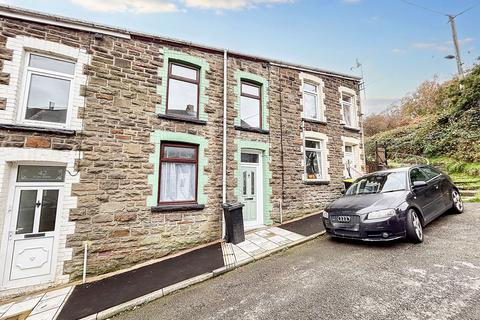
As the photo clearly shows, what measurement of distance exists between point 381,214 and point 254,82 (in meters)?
5.99

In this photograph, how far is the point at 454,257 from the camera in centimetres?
350

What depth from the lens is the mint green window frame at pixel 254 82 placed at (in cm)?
721

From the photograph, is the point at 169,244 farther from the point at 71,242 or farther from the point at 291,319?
the point at 291,319

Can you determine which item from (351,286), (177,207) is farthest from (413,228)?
(177,207)

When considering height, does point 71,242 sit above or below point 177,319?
above

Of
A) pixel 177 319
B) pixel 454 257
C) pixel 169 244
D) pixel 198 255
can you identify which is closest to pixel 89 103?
pixel 169 244

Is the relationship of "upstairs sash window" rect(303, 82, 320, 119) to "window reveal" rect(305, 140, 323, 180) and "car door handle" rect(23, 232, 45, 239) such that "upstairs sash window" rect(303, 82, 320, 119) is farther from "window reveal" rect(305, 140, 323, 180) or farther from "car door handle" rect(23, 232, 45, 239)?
"car door handle" rect(23, 232, 45, 239)

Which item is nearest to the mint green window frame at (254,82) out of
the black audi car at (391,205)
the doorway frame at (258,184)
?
the doorway frame at (258,184)

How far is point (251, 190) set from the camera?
291 inches

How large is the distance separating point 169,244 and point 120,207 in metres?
1.61

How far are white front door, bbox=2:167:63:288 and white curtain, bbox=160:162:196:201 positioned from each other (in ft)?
7.78

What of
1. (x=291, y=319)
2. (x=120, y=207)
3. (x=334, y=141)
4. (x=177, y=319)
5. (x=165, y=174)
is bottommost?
(x=177, y=319)

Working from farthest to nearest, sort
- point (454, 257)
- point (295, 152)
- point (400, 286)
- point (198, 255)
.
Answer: point (295, 152)
point (198, 255)
point (454, 257)
point (400, 286)

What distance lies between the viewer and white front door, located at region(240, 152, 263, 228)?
23.6 ft
